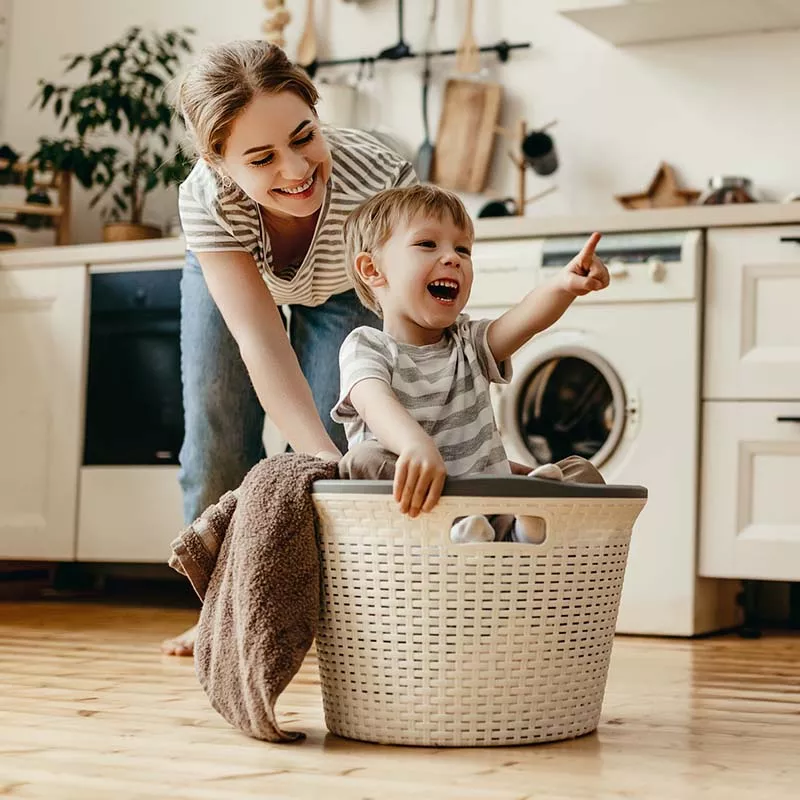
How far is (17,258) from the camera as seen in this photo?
3215mm

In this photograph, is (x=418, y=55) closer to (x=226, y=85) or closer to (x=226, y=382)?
A: (x=226, y=382)

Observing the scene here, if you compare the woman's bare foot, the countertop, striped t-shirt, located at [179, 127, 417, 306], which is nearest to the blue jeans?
striped t-shirt, located at [179, 127, 417, 306]

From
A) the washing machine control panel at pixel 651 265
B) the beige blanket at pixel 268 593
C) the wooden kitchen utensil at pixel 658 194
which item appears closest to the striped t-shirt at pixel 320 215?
the beige blanket at pixel 268 593

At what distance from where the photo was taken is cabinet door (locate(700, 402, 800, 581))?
8.34 ft

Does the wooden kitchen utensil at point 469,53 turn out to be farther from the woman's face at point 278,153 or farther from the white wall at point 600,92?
the woman's face at point 278,153

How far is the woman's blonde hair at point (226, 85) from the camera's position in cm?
157

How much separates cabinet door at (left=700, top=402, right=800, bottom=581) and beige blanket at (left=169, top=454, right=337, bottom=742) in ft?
4.59

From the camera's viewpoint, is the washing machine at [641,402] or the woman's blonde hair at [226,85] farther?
the washing machine at [641,402]

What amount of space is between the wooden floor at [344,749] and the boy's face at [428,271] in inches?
18.7

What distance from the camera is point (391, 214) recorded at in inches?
59.4

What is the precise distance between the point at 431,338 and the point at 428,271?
0.10 metres

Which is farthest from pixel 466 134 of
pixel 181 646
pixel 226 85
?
pixel 226 85

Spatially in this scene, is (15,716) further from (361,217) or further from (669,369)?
(669,369)

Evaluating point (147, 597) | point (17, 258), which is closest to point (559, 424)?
point (147, 597)
